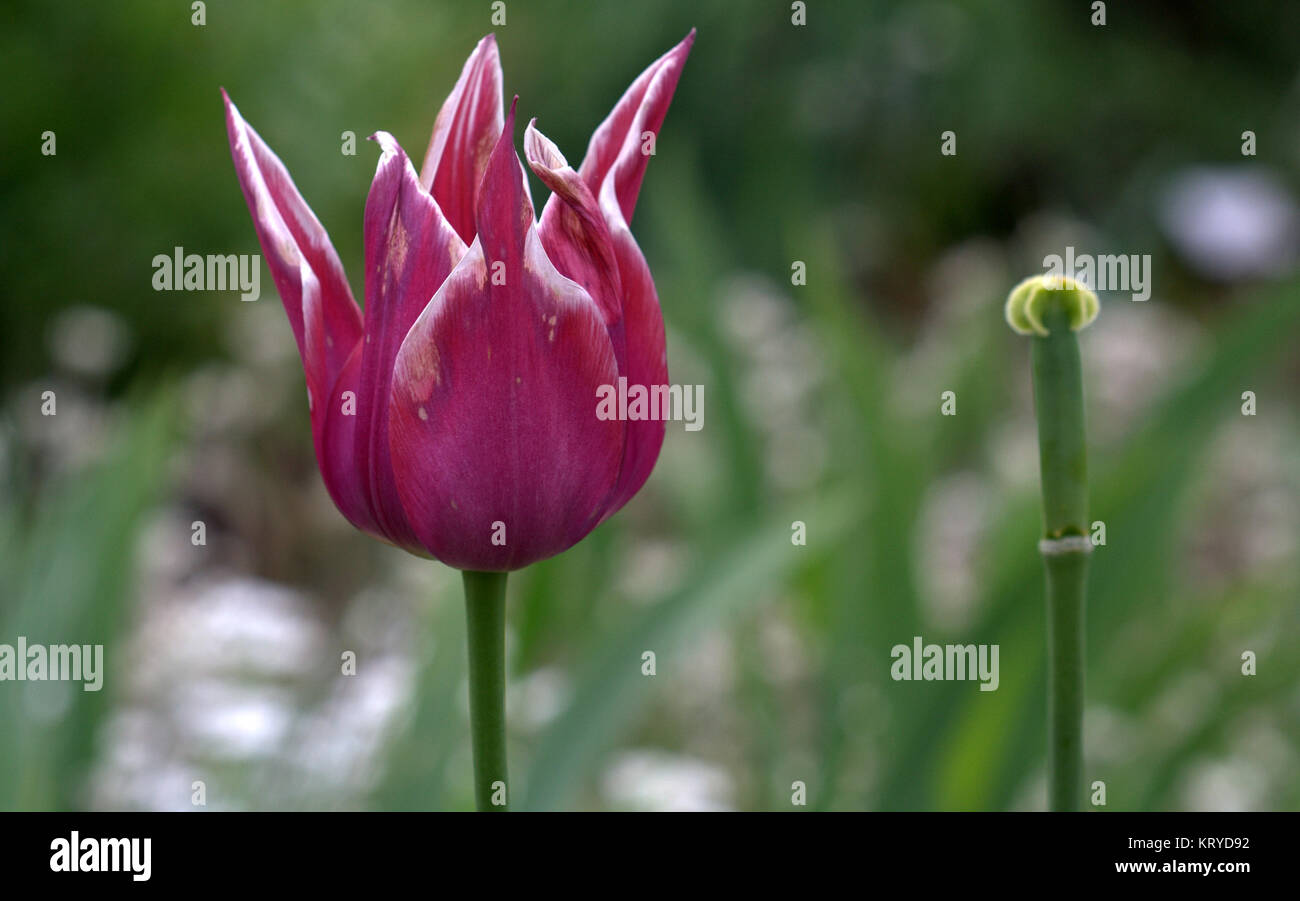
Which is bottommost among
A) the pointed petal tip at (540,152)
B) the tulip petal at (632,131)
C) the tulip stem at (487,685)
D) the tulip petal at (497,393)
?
the tulip stem at (487,685)

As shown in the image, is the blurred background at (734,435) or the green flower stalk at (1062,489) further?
the blurred background at (734,435)

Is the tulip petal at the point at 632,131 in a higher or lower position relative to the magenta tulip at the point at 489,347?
higher

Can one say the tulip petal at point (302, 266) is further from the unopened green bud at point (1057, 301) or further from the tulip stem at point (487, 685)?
the unopened green bud at point (1057, 301)

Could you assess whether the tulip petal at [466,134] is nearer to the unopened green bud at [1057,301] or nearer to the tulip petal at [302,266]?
the tulip petal at [302,266]

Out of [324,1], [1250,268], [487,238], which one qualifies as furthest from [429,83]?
[487,238]

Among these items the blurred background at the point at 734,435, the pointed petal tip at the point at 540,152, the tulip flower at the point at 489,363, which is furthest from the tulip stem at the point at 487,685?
the blurred background at the point at 734,435

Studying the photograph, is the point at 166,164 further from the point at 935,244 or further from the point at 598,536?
the point at 935,244

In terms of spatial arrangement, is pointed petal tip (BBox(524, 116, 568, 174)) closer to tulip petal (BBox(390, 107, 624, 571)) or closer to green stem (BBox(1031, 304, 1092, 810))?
tulip petal (BBox(390, 107, 624, 571))
